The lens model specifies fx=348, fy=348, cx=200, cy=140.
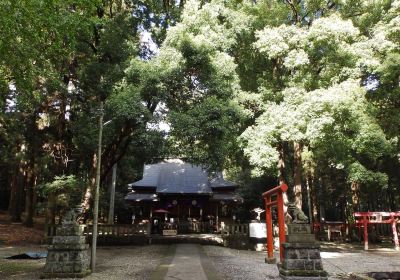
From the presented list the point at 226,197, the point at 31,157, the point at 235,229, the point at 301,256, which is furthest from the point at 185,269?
the point at 31,157

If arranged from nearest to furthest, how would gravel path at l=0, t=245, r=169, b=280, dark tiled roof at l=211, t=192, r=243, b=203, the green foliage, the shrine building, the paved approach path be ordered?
the paved approach path
gravel path at l=0, t=245, r=169, b=280
the green foliage
dark tiled roof at l=211, t=192, r=243, b=203
the shrine building

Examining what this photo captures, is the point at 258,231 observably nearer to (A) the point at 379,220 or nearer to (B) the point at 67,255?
(A) the point at 379,220

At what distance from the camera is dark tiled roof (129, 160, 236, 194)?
24109 mm

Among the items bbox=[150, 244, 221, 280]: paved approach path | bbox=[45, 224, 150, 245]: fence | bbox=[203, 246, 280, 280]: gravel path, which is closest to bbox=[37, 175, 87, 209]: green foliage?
bbox=[45, 224, 150, 245]: fence

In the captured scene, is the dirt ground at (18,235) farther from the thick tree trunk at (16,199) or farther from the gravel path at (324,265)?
the gravel path at (324,265)

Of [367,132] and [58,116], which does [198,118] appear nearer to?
[367,132]

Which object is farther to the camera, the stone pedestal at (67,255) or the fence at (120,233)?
the fence at (120,233)

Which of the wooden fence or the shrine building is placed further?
the shrine building

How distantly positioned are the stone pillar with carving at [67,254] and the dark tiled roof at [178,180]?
46.5 feet

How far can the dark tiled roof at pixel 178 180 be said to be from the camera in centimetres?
2411

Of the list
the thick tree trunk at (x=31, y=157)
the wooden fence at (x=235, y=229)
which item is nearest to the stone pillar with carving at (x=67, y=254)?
the thick tree trunk at (x=31, y=157)

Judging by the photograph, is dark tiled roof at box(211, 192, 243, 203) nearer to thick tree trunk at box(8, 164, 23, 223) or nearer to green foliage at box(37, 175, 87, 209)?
green foliage at box(37, 175, 87, 209)

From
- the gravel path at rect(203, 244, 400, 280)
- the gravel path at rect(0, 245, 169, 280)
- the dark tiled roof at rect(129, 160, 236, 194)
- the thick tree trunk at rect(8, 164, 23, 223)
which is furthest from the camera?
the dark tiled roof at rect(129, 160, 236, 194)

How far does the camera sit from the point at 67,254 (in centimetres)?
909
